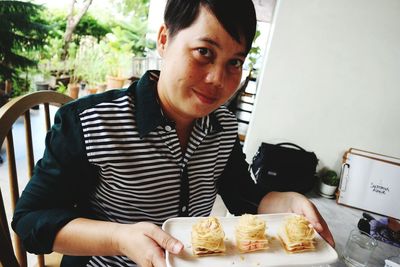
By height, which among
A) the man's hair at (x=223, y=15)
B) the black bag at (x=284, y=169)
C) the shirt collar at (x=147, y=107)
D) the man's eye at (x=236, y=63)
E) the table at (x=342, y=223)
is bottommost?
the table at (x=342, y=223)

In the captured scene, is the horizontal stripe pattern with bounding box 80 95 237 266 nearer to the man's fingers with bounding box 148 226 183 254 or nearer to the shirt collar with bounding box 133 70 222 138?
the shirt collar with bounding box 133 70 222 138

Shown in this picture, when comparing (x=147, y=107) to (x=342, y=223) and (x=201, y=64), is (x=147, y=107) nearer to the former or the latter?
(x=201, y=64)

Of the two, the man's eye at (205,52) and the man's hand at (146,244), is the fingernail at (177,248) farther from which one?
the man's eye at (205,52)

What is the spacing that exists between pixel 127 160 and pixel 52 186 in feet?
0.67

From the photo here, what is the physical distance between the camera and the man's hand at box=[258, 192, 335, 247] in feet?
2.81

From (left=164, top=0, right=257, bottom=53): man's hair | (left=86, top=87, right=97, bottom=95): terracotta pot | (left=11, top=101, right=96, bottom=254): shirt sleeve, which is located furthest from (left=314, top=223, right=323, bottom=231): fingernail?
(left=86, top=87, right=97, bottom=95): terracotta pot

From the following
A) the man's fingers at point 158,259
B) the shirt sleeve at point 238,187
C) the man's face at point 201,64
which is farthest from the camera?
the shirt sleeve at point 238,187

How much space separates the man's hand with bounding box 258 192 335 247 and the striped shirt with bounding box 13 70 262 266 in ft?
0.75

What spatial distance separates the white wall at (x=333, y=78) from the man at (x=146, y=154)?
2.98 ft

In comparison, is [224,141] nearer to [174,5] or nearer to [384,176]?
[174,5]

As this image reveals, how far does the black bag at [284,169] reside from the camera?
164 centimetres

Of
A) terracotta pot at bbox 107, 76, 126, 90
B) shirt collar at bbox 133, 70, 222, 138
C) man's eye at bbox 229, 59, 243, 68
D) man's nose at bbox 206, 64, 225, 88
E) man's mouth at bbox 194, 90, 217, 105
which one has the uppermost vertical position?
man's eye at bbox 229, 59, 243, 68

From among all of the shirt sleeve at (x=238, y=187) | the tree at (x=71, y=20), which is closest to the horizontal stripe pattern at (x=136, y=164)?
the shirt sleeve at (x=238, y=187)

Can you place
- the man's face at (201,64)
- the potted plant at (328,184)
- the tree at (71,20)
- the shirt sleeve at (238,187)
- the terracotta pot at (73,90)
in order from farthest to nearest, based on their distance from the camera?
the tree at (71,20), the terracotta pot at (73,90), the potted plant at (328,184), the shirt sleeve at (238,187), the man's face at (201,64)
